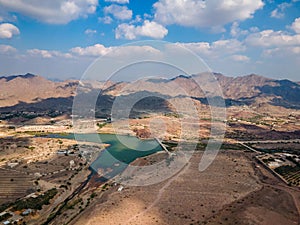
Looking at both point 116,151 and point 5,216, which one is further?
point 116,151

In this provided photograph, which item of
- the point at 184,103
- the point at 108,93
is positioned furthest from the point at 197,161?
the point at 108,93

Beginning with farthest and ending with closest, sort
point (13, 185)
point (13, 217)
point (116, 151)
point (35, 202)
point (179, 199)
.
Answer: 1. point (116, 151)
2. point (13, 185)
3. point (35, 202)
4. point (179, 199)
5. point (13, 217)

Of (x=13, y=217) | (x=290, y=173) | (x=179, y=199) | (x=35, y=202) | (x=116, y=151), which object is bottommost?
(x=13, y=217)

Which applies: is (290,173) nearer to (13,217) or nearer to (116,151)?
(116,151)

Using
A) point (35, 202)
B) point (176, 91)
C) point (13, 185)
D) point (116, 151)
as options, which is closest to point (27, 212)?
point (35, 202)

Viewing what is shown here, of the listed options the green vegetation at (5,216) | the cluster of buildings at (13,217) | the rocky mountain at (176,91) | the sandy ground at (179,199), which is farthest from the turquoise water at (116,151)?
the rocky mountain at (176,91)

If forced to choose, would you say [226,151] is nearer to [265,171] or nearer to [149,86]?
[265,171]

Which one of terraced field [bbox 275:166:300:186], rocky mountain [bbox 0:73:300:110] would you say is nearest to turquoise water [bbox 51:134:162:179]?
terraced field [bbox 275:166:300:186]
